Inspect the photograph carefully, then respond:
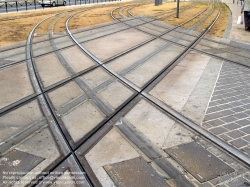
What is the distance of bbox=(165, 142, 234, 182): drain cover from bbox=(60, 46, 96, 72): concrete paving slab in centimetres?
467

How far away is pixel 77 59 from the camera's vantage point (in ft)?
31.7

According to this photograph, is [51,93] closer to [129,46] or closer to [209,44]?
[129,46]

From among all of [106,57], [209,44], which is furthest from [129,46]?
[209,44]

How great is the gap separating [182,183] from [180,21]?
16418mm

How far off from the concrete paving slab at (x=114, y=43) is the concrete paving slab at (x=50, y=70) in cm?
144

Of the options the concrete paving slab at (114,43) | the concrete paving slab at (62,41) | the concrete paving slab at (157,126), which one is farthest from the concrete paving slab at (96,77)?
the concrete paving slab at (62,41)

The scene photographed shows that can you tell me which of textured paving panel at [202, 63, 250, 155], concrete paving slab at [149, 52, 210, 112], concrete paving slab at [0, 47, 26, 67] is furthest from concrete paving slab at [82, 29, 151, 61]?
textured paving panel at [202, 63, 250, 155]

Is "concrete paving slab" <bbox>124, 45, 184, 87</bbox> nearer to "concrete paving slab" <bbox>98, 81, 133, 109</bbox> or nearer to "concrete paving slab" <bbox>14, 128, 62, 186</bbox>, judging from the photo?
"concrete paving slab" <bbox>98, 81, 133, 109</bbox>

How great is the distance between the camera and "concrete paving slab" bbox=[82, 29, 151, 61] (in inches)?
420

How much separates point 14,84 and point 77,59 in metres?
2.76

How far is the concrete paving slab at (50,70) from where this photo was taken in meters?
7.62

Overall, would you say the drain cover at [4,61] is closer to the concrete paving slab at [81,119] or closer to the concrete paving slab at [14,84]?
the concrete paving slab at [14,84]

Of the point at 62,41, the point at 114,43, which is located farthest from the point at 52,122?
the point at 62,41

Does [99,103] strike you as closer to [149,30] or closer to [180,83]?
[180,83]
